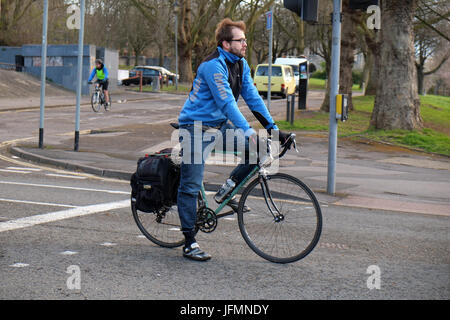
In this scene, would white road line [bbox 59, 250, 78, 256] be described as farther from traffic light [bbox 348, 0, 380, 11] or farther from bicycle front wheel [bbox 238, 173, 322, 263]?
traffic light [bbox 348, 0, 380, 11]

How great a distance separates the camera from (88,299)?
13.9ft

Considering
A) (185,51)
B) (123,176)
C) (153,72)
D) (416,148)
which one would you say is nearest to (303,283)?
(123,176)

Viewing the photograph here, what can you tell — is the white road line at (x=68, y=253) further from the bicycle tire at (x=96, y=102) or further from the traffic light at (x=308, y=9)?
the bicycle tire at (x=96, y=102)

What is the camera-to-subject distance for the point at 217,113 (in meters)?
5.32

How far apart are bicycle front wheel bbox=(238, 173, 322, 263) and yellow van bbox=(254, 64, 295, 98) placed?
30609 millimetres

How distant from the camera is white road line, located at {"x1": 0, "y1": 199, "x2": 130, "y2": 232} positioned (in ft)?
21.0

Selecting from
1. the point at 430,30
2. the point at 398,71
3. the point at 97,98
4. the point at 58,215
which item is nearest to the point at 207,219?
the point at 58,215

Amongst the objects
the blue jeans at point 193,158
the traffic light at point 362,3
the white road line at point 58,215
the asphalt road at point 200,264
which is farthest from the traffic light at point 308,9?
the blue jeans at point 193,158

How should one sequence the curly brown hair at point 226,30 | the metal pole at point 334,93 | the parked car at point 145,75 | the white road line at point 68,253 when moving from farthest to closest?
the parked car at point 145,75, the metal pole at point 334,93, the white road line at point 68,253, the curly brown hair at point 226,30

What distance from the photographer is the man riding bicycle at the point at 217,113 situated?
203 inches

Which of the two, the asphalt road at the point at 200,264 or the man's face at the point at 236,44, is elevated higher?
the man's face at the point at 236,44

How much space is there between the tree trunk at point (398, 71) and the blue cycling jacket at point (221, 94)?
12428 millimetres

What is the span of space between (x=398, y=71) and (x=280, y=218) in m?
12.8
